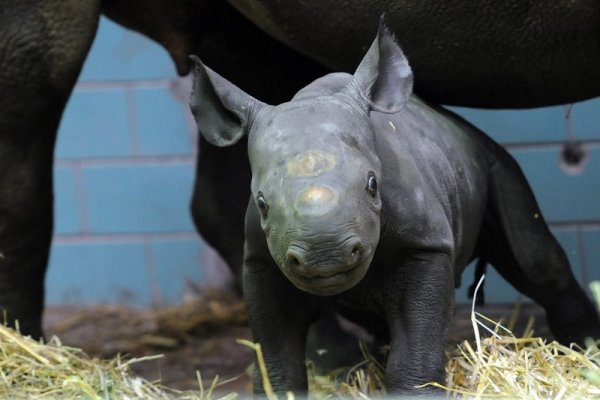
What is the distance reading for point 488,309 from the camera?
5336 millimetres

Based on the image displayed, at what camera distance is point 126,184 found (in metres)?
6.16

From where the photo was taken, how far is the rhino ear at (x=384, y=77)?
10.3 feet

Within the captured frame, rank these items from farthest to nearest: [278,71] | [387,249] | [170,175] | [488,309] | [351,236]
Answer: [170,175] < [488,309] < [278,71] < [387,249] < [351,236]

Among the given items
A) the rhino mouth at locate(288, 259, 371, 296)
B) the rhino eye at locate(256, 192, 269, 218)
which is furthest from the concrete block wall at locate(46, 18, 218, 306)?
the rhino mouth at locate(288, 259, 371, 296)

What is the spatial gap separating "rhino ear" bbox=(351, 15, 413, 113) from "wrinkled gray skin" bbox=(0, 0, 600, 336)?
0.62 m

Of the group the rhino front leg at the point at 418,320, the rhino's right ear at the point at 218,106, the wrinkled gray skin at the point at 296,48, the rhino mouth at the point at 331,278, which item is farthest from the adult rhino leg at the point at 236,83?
the rhino mouth at the point at 331,278

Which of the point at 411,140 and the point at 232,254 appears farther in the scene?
the point at 232,254

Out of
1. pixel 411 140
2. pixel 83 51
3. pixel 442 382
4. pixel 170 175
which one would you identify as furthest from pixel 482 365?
pixel 170 175

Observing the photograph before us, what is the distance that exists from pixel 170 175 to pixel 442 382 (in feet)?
10.2

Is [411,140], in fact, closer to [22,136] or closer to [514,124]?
[22,136]

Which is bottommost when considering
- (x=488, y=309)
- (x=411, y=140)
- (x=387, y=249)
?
(x=488, y=309)

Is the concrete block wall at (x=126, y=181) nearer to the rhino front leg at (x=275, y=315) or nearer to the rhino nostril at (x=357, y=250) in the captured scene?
the rhino front leg at (x=275, y=315)

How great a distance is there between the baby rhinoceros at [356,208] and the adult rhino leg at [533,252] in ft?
0.32

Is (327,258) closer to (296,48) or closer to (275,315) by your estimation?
(275,315)
